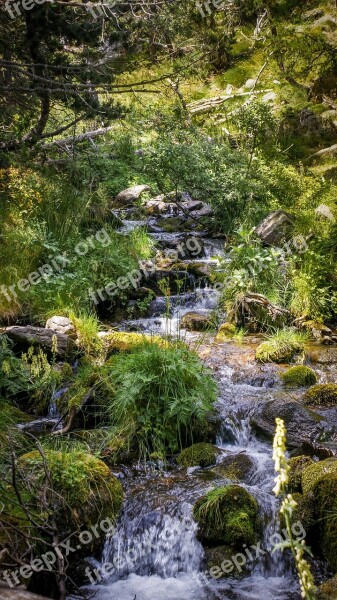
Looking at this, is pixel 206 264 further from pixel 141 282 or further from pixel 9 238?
pixel 9 238

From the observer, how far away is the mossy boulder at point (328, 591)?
282 cm

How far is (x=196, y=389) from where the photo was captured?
4.91 m

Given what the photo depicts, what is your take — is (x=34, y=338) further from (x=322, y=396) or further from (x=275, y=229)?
(x=275, y=229)

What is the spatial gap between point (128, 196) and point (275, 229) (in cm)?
447

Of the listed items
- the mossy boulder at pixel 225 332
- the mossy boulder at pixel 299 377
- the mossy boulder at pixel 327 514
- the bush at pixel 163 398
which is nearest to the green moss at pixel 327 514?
the mossy boulder at pixel 327 514

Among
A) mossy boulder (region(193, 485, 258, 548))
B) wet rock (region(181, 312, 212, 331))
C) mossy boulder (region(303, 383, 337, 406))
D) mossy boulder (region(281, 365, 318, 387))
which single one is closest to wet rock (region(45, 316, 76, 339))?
wet rock (region(181, 312, 212, 331))

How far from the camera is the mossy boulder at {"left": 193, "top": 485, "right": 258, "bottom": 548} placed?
11.5ft

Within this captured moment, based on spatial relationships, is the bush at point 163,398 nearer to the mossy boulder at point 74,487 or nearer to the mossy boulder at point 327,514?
the mossy boulder at point 74,487

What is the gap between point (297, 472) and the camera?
3891 millimetres

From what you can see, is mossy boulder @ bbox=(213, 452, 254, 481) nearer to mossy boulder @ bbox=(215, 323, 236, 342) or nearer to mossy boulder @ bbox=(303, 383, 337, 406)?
mossy boulder @ bbox=(303, 383, 337, 406)

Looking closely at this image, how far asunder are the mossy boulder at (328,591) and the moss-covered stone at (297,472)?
916 mm

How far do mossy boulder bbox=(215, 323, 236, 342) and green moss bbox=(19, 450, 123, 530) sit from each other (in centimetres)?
411

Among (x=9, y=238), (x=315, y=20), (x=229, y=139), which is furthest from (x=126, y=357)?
(x=315, y=20)

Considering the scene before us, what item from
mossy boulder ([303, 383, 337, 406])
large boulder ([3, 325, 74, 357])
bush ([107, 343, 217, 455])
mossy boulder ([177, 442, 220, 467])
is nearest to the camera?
mossy boulder ([177, 442, 220, 467])
